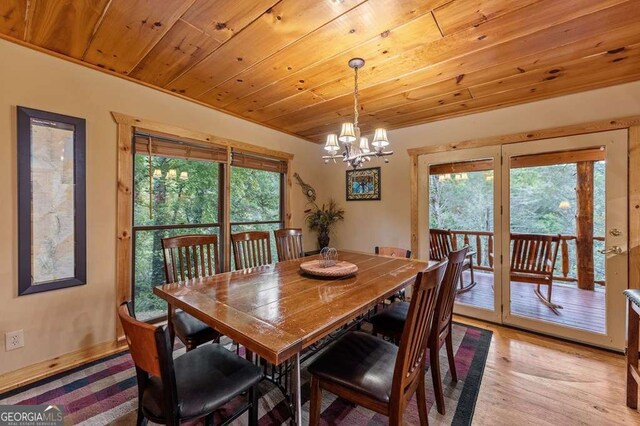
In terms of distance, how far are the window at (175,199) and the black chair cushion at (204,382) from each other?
1.54 metres

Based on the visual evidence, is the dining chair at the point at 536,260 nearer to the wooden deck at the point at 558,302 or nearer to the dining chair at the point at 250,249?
the wooden deck at the point at 558,302

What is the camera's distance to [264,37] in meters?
1.85

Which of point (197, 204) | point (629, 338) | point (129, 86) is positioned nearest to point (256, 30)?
point (129, 86)

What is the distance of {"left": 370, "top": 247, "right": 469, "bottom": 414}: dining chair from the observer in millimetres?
1713

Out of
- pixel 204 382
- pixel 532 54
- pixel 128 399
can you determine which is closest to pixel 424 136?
pixel 532 54

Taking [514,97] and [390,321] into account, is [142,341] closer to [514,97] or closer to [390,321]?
[390,321]

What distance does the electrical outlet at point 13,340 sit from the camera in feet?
6.32

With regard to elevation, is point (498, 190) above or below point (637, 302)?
above

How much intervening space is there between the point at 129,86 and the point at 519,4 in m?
2.99

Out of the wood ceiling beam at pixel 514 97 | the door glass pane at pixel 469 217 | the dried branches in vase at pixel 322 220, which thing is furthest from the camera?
the dried branches in vase at pixel 322 220

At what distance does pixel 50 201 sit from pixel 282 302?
2017 millimetres

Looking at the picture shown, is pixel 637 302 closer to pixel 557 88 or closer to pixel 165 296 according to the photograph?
pixel 557 88

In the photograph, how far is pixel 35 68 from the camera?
2023 millimetres

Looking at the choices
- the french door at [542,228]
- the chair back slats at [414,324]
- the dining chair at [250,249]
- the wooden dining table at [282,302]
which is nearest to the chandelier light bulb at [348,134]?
the wooden dining table at [282,302]
